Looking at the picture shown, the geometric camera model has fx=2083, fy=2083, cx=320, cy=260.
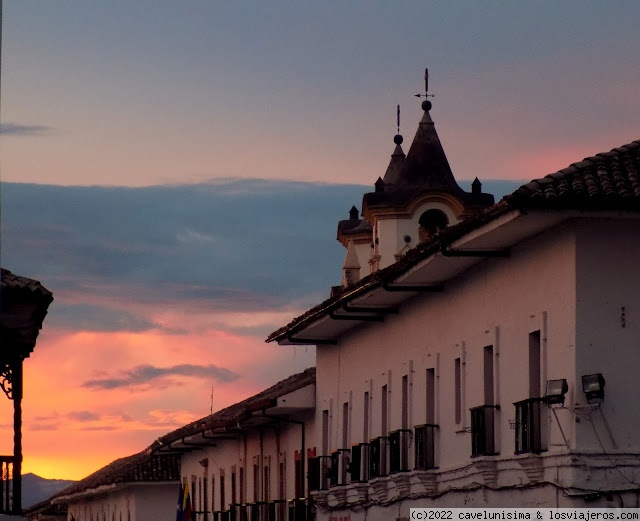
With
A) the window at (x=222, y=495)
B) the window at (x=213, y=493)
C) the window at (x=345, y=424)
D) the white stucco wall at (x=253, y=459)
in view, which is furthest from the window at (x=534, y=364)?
the window at (x=213, y=493)

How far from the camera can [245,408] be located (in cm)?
4866

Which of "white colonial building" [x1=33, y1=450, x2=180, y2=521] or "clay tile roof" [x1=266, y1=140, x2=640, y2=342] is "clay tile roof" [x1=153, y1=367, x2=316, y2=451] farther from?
"clay tile roof" [x1=266, y1=140, x2=640, y2=342]

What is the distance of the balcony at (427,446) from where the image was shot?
3278cm

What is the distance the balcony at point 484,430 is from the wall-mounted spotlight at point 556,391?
11.2 feet

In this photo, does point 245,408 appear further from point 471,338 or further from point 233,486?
point 471,338

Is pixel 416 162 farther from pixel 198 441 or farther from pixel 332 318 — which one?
pixel 332 318

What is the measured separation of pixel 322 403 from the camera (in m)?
44.1

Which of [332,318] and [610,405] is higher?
[332,318]

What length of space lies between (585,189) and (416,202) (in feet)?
161

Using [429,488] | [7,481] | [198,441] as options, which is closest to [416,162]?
[198,441]

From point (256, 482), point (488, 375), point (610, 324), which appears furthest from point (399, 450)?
point (256, 482)

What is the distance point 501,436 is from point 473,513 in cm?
155

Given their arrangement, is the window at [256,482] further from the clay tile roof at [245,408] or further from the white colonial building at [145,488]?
the white colonial building at [145,488]

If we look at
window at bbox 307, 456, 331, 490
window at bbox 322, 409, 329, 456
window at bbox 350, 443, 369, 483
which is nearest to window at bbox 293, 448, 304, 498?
window at bbox 322, 409, 329, 456
